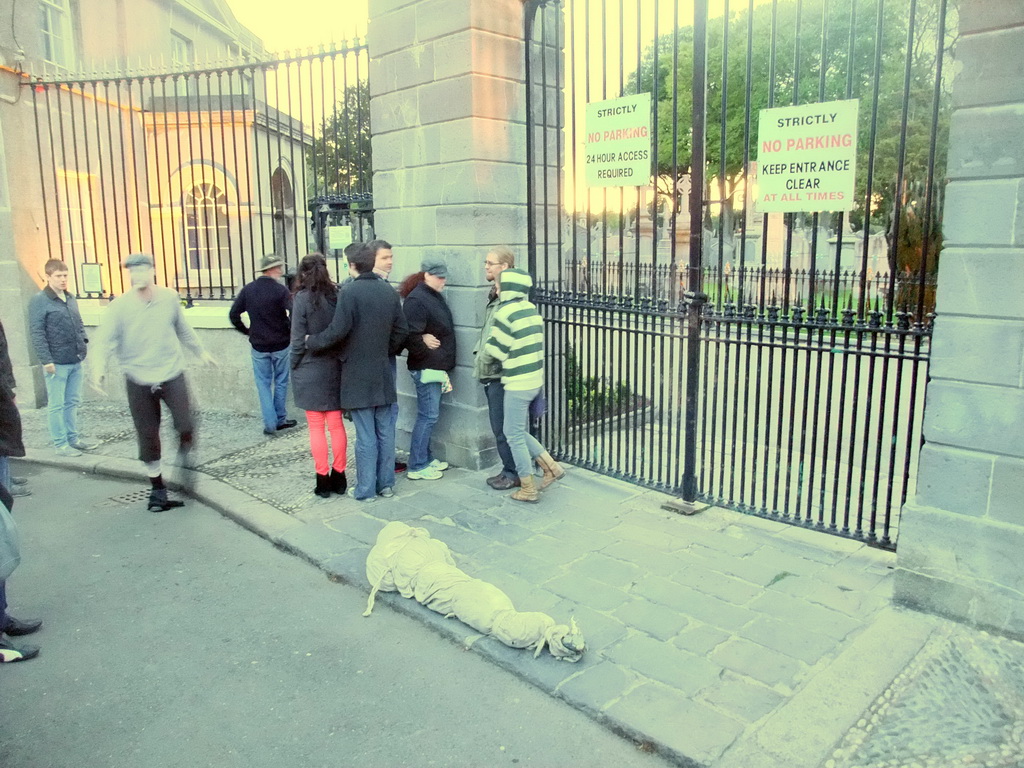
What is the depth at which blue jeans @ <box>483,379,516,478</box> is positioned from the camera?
6.13 meters

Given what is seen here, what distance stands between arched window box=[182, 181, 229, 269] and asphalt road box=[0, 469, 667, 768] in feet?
16.3

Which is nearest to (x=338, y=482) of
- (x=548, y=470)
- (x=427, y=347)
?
(x=427, y=347)

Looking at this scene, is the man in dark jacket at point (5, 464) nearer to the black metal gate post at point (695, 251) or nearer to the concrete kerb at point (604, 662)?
the concrete kerb at point (604, 662)

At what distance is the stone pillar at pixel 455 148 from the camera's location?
20.4ft

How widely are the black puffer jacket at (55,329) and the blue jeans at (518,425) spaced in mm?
4609

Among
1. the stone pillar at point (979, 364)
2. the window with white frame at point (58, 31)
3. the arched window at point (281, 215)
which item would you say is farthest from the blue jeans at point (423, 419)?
the window with white frame at point (58, 31)

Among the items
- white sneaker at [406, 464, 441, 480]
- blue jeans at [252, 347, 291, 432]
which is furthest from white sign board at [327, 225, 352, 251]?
white sneaker at [406, 464, 441, 480]

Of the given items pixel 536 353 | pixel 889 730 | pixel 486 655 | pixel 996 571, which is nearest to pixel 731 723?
pixel 889 730

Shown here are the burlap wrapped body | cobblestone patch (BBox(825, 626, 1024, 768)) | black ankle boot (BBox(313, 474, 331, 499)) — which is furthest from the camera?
black ankle boot (BBox(313, 474, 331, 499))

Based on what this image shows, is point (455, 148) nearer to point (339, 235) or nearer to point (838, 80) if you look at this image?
point (339, 235)

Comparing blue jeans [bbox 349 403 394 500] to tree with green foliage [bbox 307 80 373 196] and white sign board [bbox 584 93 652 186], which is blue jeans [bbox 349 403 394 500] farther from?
tree with green foliage [bbox 307 80 373 196]

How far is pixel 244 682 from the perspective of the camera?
375cm

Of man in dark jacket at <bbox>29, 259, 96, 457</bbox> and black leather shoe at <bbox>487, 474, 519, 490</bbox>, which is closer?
black leather shoe at <bbox>487, 474, 519, 490</bbox>

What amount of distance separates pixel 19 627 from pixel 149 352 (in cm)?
226
